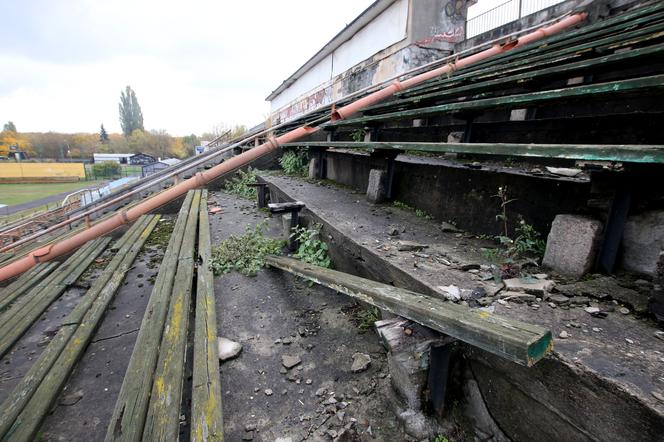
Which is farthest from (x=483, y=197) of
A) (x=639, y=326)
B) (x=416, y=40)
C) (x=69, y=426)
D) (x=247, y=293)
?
(x=416, y=40)

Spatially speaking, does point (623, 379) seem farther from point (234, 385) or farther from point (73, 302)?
point (73, 302)

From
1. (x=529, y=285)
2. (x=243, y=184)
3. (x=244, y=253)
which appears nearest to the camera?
(x=529, y=285)

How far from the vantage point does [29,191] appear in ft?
144

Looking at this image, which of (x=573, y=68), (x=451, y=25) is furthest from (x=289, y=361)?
(x=451, y=25)

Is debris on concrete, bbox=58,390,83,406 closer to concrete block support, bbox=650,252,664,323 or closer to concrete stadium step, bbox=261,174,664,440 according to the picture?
concrete stadium step, bbox=261,174,664,440

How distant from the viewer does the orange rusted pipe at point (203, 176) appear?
4.92 m

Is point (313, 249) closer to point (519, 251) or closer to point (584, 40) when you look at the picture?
point (519, 251)

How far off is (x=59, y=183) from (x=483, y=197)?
6883 centimetres

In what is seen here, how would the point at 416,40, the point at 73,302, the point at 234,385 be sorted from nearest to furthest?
the point at 234,385 → the point at 73,302 → the point at 416,40

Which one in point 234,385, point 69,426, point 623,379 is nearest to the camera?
point 623,379

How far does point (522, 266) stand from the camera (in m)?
1.89

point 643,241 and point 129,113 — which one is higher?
point 129,113

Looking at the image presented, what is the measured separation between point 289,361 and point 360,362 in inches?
19.2

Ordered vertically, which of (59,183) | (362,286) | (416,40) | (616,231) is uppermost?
(416,40)
